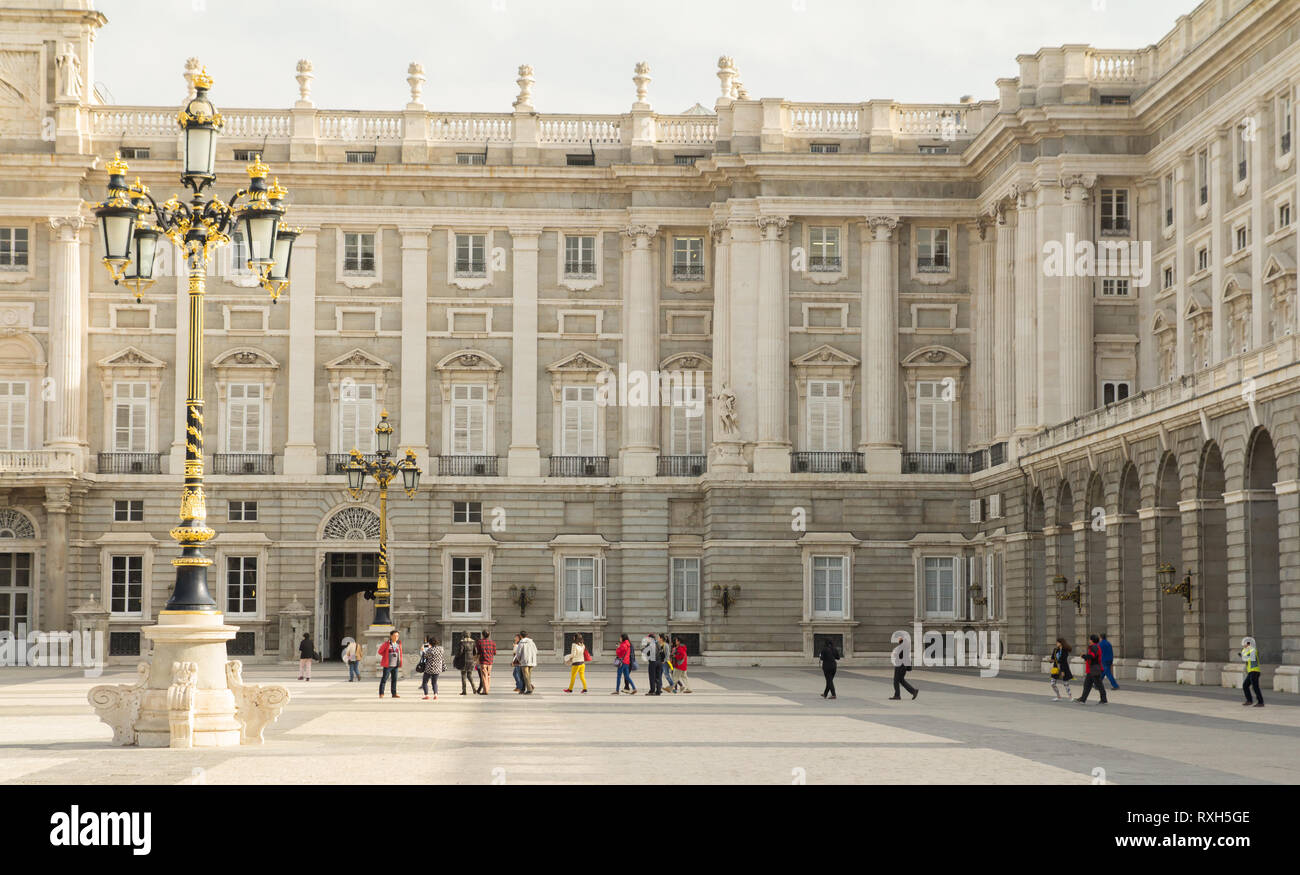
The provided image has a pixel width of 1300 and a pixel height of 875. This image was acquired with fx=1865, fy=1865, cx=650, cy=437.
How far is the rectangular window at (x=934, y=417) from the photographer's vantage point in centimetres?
6394

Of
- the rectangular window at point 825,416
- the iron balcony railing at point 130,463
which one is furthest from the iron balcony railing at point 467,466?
the rectangular window at point 825,416

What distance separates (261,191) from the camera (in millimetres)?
24859

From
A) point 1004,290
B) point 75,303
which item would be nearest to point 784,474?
point 1004,290

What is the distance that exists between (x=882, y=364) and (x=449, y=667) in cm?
1778

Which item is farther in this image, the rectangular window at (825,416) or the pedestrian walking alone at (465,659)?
the rectangular window at (825,416)

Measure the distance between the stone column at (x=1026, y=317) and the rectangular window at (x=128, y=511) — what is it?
29.6 m

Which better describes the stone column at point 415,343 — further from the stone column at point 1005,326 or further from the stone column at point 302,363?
the stone column at point 1005,326

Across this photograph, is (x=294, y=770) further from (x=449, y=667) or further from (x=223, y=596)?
(x=223, y=596)

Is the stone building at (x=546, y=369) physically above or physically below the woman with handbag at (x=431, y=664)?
above

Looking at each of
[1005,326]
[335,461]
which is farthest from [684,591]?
[1005,326]

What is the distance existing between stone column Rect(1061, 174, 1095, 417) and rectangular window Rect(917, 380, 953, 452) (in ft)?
24.3

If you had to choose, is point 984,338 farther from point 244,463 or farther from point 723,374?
point 244,463

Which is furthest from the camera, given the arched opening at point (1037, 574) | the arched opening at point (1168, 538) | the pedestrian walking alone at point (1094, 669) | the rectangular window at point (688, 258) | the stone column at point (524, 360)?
the rectangular window at point (688, 258)

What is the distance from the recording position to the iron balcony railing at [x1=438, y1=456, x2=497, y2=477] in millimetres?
64875
